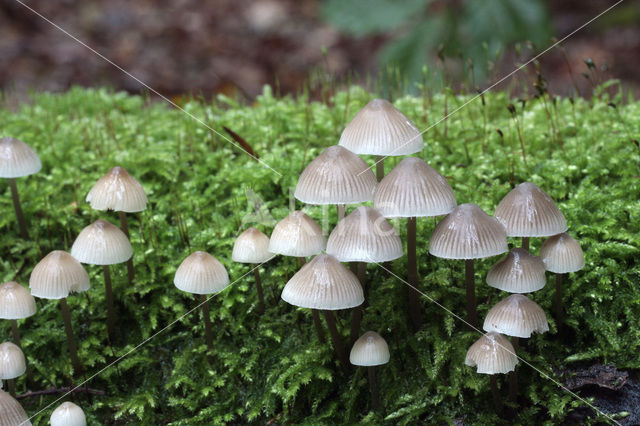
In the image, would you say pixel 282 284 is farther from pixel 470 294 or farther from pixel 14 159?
pixel 14 159

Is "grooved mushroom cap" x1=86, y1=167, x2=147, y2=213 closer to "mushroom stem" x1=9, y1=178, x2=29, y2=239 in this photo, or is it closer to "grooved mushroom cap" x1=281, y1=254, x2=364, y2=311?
"mushroom stem" x1=9, y1=178, x2=29, y2=239

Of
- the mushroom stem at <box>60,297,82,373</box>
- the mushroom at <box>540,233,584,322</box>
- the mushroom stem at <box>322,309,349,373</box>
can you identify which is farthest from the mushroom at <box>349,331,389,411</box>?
the mushroom stem at <box>60,297,82,373</box>

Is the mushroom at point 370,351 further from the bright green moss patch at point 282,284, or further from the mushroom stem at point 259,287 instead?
the mushroom stem at point 259,287

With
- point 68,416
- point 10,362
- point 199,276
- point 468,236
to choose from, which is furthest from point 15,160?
point 468,236

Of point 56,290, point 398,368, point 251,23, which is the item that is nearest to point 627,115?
point 398,368

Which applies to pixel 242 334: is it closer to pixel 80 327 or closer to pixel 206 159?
pixel 80 327

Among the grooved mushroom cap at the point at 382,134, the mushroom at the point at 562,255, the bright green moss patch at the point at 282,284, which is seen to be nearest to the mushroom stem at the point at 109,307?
the bright green moss patch at the point at 282,284
